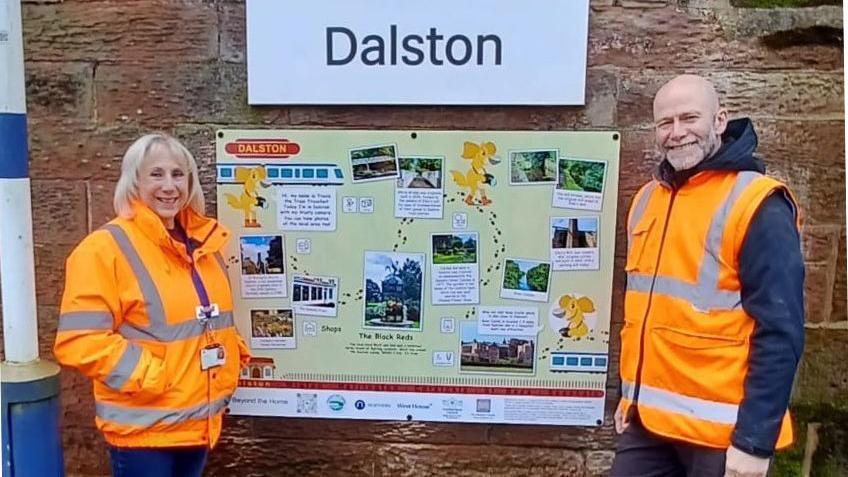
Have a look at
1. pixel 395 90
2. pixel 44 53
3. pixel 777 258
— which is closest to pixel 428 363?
pixel 395 90

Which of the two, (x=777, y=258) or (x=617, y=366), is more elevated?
(x=777, y=258)

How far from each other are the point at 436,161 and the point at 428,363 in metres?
0.80

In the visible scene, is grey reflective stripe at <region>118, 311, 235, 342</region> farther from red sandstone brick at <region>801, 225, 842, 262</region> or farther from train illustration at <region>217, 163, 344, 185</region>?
red sandstone brick at <region>801, 225, 842, 262</region>

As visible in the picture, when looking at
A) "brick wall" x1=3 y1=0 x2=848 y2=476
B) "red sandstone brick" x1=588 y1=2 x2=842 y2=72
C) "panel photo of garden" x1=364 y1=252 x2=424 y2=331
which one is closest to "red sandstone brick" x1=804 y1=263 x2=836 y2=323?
"brick wall" x1=3 y1=0 x2=848 y2=476

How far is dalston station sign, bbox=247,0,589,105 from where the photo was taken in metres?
3.15

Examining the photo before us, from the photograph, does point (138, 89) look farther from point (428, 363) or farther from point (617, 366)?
point (617, 366)

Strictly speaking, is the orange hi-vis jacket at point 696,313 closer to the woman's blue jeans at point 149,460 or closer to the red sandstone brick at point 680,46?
the red sandstone brick at point 680,46

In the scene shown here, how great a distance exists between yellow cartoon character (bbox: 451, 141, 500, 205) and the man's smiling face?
0.91 meters

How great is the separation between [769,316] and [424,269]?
4.71ft

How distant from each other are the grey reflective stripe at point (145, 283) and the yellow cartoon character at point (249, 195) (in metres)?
0.75

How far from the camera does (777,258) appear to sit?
218 cm

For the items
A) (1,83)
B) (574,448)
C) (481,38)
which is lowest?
(574,448)

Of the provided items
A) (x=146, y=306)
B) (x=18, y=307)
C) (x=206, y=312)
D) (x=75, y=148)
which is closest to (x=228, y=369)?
(x=206, y=312)

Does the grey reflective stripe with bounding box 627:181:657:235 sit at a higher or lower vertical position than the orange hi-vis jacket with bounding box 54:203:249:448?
higher
